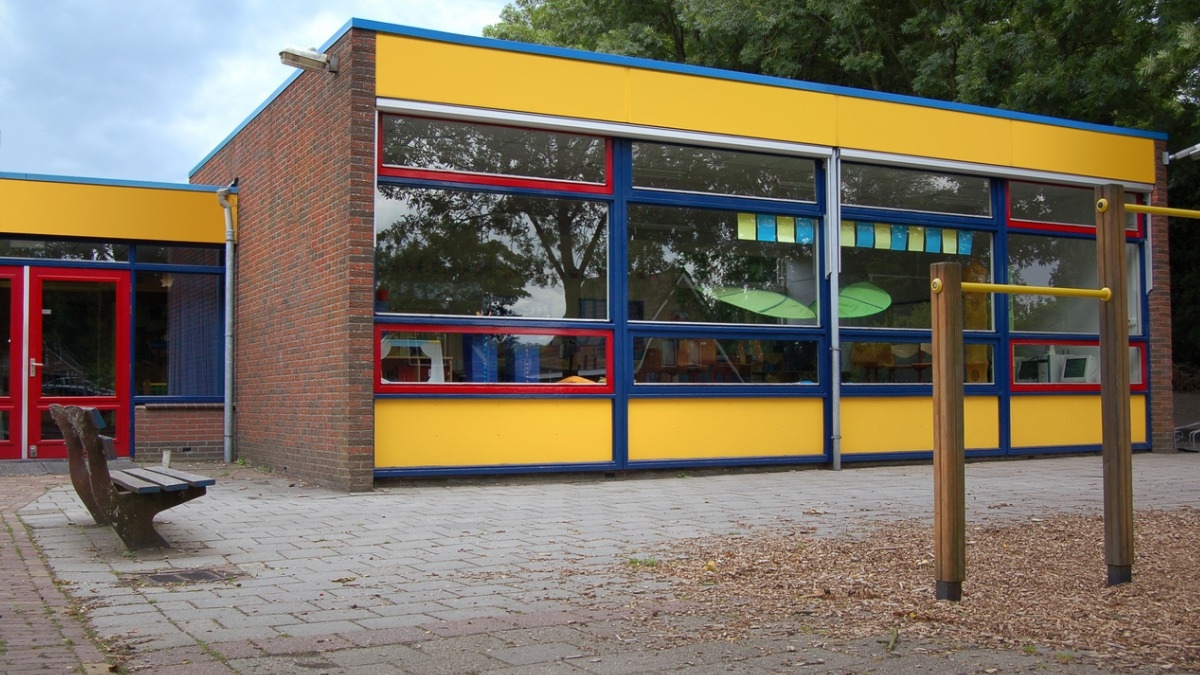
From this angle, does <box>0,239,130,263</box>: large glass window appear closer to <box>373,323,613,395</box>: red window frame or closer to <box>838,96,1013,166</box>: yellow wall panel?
<box>373,323,613,395</box>: red window frame

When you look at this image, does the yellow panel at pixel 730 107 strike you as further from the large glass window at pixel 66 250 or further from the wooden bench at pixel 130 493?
the large glass window at pixel 66 250

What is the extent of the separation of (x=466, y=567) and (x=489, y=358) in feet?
14.9

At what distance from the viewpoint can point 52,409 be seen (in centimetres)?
814

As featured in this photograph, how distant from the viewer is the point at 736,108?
39.5ft

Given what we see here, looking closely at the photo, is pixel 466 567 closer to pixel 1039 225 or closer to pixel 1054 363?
pixel 1054 363

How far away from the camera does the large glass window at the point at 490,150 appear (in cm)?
1062

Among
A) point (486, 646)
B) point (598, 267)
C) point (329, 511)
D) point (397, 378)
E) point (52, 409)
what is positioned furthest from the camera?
point (598, 267)

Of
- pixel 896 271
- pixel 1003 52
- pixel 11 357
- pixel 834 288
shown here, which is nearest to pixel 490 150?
pixel 834 288

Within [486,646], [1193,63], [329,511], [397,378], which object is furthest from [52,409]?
[1193,63]

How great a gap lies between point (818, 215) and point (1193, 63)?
7597mm

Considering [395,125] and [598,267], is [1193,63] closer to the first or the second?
[598,267]

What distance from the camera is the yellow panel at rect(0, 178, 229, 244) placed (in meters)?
13.1

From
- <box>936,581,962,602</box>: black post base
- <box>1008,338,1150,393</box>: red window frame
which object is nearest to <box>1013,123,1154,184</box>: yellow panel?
<box>1008,338,1150,393</box>: red window frame

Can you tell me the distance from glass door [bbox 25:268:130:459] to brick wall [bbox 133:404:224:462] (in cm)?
22
